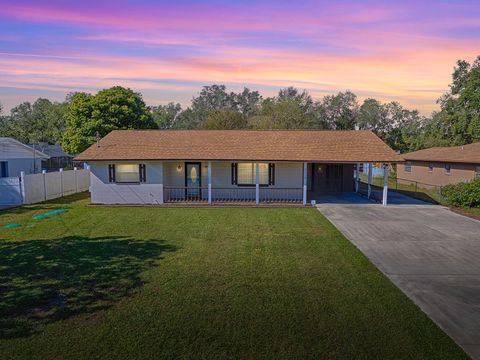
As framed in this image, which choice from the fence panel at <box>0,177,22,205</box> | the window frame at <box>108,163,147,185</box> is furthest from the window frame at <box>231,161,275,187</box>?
the fence panel at <box>0,177,22,205</box>

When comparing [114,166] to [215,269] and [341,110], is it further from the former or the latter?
[341,110]

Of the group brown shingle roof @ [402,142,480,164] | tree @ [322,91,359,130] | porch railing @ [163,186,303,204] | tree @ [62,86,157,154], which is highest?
tree @ [322,91,359,130]

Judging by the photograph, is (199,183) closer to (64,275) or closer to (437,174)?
(64,275)

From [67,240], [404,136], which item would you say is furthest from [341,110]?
[67,240]

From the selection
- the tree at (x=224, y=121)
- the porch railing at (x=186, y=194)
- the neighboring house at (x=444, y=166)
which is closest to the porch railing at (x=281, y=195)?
the porch railing at (x=186, y=194)

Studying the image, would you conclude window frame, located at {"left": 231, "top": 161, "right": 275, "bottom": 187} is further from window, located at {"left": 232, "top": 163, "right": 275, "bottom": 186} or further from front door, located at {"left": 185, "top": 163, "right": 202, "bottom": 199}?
front door, located at {"left": 185, "top": 163, "right": 202, "bottom": 199}

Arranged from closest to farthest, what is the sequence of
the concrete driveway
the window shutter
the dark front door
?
1. the concrete driveway
2. the window shutter
3. the dark front door

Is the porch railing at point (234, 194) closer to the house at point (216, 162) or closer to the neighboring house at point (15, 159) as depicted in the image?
the house at point (216, 162)
